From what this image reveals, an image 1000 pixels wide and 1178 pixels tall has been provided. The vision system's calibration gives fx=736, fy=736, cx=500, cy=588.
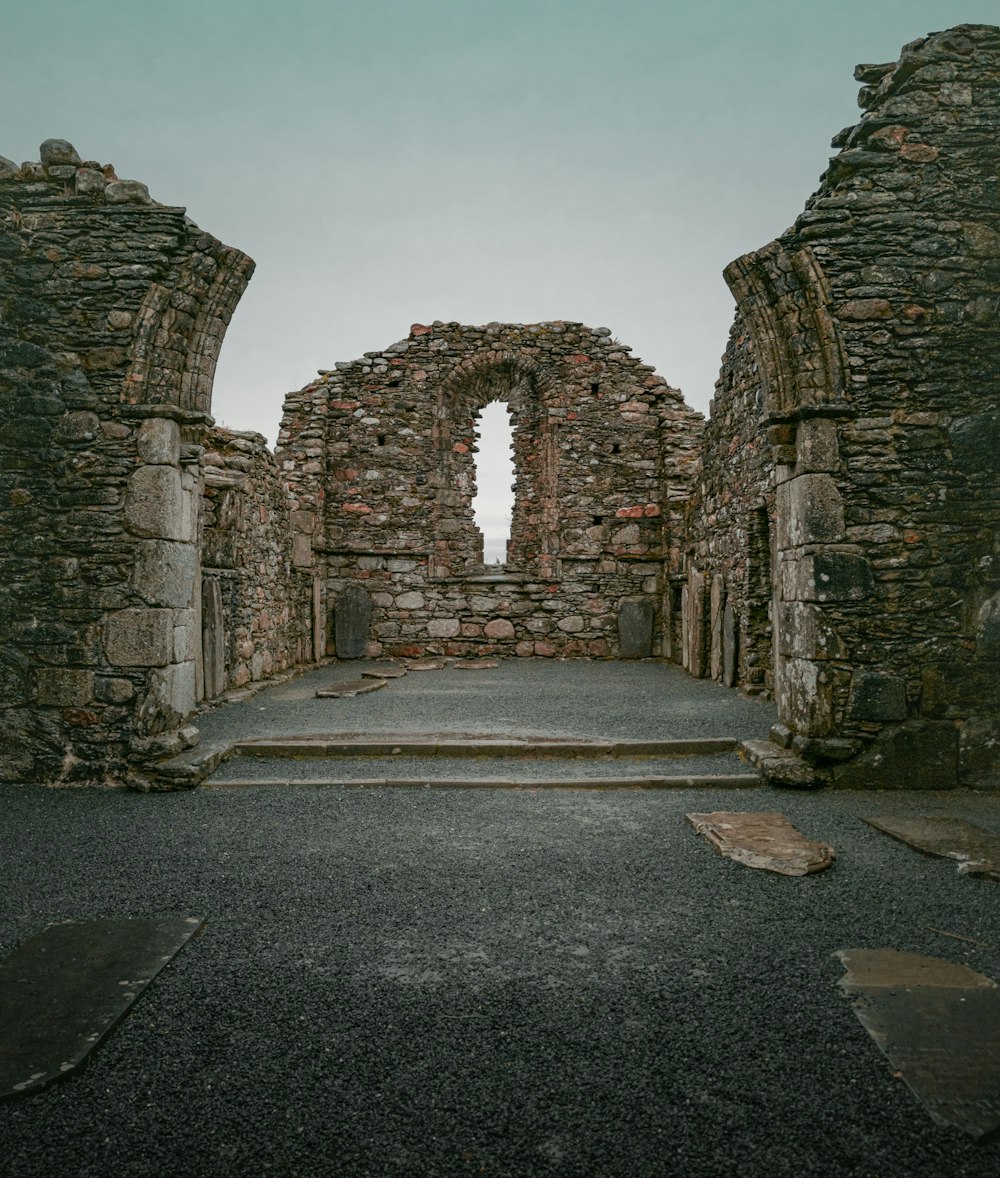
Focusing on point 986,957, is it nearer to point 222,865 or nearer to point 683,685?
point 222,865

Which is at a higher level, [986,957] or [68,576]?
[68,576]

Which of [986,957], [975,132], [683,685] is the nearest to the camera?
[986,957]

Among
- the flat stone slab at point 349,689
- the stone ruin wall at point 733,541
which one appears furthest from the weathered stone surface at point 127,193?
the stone ruin wall at point 733,541

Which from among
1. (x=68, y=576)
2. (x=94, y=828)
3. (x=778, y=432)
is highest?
(x=778, y=432)

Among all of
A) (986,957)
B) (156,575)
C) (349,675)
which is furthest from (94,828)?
(349,675)

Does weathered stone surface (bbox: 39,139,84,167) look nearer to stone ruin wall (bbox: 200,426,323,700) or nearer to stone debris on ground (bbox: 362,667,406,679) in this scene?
stone ruin wall (bbox: 200,426,323,700)

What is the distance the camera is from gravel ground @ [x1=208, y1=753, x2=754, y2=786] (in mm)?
5055

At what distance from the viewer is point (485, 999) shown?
239cm

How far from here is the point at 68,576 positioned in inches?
191

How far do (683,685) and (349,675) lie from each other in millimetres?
4852

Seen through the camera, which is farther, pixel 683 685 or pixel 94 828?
pixel 683 685

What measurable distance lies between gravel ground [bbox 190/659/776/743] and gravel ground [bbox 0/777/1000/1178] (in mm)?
2122

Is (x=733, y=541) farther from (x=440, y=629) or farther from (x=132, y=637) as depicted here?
(x=132, y=637)

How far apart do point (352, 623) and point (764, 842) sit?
10.3 m
